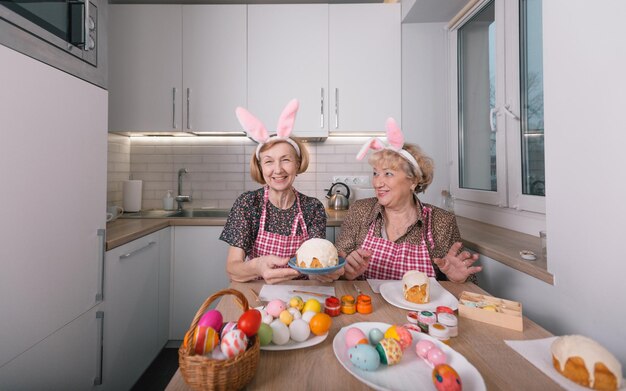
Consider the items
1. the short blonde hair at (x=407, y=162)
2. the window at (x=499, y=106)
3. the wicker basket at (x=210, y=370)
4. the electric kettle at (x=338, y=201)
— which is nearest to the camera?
the wicker basket at (x=210, y=370)

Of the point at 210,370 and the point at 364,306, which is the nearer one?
the point at 210,370

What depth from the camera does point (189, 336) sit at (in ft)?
1.94

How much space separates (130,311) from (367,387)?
1.67 m

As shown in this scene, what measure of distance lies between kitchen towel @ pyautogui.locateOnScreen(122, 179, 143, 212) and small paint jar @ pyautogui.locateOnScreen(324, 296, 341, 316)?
2273 mm

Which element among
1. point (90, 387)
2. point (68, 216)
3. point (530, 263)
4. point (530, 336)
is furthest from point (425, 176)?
point (90, 387)

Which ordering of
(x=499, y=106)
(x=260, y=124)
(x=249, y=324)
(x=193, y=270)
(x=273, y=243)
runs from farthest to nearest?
(x=193, y=270)
(x=499, y=106)
(x=273, y=243)
(x=260, y=124)
(x=249, y=324)

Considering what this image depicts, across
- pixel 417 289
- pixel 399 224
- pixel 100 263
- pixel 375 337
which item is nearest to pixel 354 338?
pixel 375 337

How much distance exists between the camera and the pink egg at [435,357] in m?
0.66

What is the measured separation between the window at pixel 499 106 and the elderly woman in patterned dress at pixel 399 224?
611mm

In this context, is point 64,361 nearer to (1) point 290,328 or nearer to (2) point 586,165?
(1) point 290,328

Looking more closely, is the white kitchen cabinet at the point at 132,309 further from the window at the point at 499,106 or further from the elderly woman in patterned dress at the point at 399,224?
the window at the point at 499,106

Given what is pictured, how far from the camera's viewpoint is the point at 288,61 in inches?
98.5

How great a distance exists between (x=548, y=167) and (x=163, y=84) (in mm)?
2483

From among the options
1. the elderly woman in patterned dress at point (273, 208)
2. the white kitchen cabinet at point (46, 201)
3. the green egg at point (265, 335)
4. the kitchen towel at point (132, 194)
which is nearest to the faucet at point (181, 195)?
the kitchen towel at point (132, 194)
